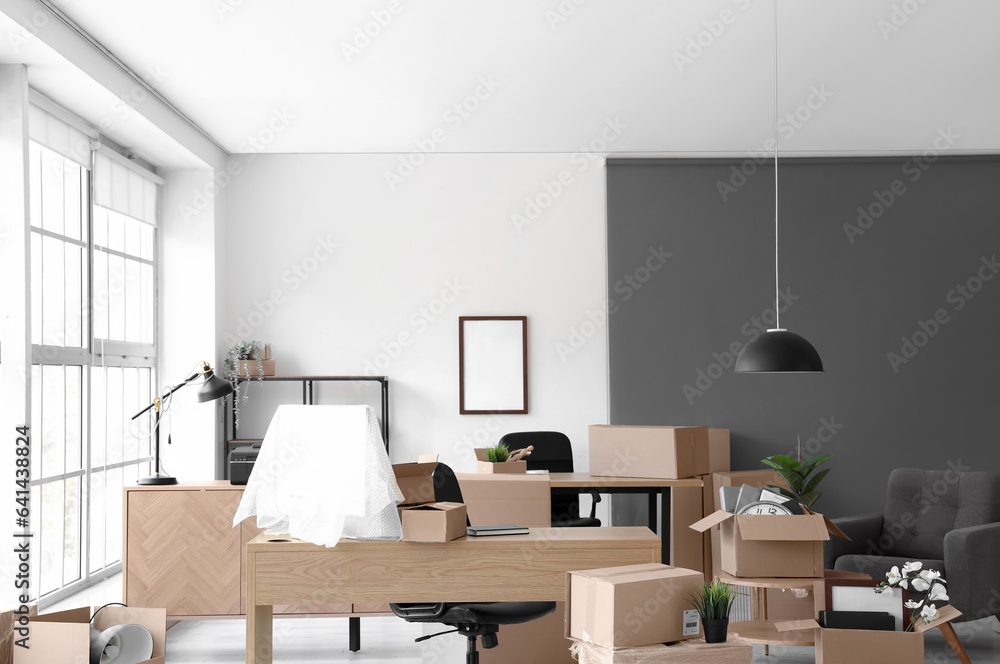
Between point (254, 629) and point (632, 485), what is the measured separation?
2.65 m

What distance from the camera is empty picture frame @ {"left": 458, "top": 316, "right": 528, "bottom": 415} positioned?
639cm

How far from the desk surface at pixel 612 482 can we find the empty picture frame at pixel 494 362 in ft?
4.15

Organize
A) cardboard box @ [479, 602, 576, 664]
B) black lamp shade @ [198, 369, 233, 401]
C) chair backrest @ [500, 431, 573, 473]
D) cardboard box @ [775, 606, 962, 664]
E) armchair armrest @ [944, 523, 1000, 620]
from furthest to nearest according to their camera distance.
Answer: chair backrest @ [500, 431, 573, 473], black lamp shade @ [198, 369, 233, 401], armchair armrest @ [944, 523, 1000, 620], cardboard box @ [479, 602, 576, 664], cardboard box @ [775, 606, 962, 664]

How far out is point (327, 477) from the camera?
9.33ft

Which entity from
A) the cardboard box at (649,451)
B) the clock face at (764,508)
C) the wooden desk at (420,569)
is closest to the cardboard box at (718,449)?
the cardboard box at (649,451)

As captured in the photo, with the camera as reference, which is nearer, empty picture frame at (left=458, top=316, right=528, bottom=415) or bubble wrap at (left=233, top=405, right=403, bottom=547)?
bubble wrap at (left=233, top=405, right=403, bottom=547)

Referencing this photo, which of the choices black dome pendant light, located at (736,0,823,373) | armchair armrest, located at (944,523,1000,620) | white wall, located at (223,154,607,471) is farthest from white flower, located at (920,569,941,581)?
white wall, located at (223,154,607,471)

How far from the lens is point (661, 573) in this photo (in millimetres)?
2572

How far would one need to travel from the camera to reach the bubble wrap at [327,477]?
2814 millimetres

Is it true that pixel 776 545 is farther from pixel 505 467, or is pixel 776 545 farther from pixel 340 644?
pixel 340 644

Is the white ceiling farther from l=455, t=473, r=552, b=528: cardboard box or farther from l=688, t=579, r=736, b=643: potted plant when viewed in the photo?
l=688, t=579, r=736, b=643: potted plant

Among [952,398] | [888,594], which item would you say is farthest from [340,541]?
[952,398]

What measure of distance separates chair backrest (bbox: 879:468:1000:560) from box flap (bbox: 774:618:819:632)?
1.74 m

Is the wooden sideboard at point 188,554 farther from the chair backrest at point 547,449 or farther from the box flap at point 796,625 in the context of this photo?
the box flap at point 796,625
